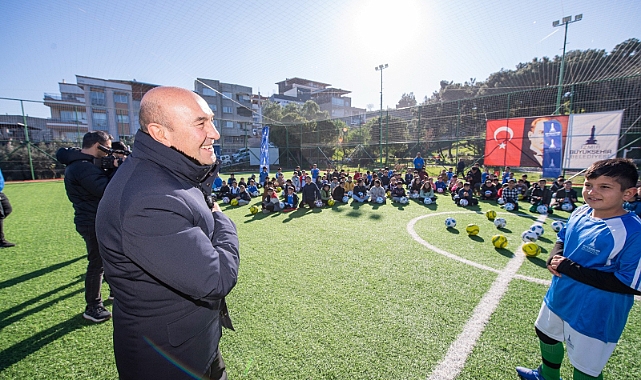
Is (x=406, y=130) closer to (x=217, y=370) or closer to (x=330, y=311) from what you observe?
(x=330, y=311)

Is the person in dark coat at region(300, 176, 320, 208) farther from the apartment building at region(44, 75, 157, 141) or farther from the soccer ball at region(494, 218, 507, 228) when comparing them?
the apartment building at region(44, 75, 157, 141)

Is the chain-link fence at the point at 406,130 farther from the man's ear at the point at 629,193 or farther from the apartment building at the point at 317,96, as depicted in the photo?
the apartment building at the point at 317,96

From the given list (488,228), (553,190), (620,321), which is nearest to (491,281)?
(620,321)

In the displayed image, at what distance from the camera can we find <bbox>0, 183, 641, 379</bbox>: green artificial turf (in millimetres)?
2576

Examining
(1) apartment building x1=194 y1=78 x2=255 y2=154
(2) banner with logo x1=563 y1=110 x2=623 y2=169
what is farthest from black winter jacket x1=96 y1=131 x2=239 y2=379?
(1) apartment building x1=194 y1=78 x2=255 y2=154

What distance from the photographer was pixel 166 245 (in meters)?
1.02

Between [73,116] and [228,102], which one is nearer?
[73,116]

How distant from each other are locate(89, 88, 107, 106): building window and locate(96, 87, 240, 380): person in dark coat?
37.7m

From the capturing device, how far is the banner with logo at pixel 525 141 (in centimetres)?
1297

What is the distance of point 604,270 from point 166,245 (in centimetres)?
273

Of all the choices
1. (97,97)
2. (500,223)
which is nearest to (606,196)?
(500,223)

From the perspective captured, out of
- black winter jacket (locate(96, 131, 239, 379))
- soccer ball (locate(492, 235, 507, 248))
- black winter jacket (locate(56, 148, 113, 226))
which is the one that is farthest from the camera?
soccer ball (locate(492, 235, 507, 248))

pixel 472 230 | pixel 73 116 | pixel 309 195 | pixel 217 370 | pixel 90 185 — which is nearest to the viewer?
pixel 217 370

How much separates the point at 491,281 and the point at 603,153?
12.7 meters
